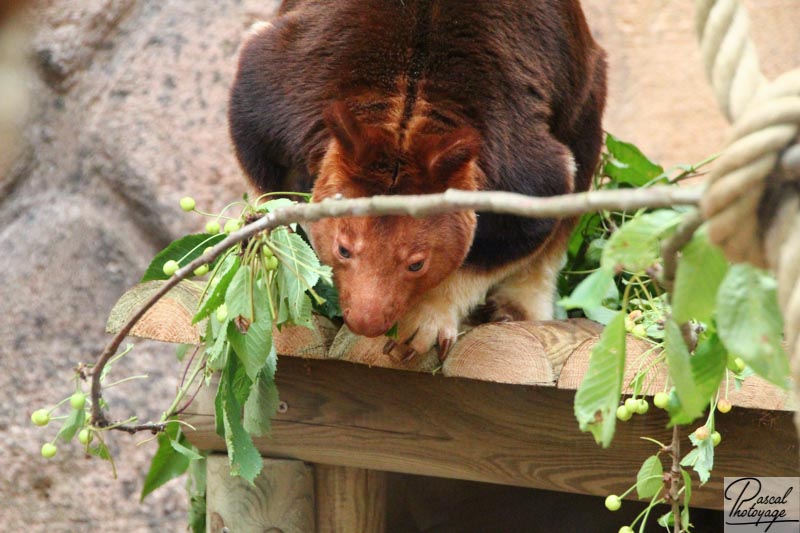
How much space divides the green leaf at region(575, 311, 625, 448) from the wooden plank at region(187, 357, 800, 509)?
1121 millimetres

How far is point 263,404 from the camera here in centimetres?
210

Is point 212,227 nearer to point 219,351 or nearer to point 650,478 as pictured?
point 219,351

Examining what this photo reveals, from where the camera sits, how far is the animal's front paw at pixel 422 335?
2271 millimetres

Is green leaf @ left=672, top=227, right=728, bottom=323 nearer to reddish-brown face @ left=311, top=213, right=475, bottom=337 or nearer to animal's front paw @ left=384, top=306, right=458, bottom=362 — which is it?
reddish-brown face @ left=311, top=213, right=475, bottom=337

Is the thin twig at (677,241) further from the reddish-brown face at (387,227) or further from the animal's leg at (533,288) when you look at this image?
the animal's leg at (533,288)

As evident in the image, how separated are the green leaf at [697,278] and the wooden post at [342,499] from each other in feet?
5.91

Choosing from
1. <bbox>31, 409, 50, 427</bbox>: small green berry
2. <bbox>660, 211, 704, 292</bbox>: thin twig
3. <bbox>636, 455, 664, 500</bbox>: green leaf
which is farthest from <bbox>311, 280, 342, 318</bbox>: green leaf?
<bbox>660, 211, 704, 292</bbox>: thin twig

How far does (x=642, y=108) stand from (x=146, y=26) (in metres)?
2.43

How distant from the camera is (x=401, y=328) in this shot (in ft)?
7.59

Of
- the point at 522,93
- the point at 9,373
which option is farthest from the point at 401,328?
the point at 9,373

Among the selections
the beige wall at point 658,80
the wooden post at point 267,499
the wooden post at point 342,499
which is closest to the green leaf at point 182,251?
the wooden post at point 267,499

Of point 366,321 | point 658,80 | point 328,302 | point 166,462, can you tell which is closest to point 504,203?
point 366,321

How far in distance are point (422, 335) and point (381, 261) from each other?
0.76ft

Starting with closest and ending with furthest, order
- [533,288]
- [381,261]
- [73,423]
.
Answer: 1. [73,423]
2. [381,261]
3. [533,288]
